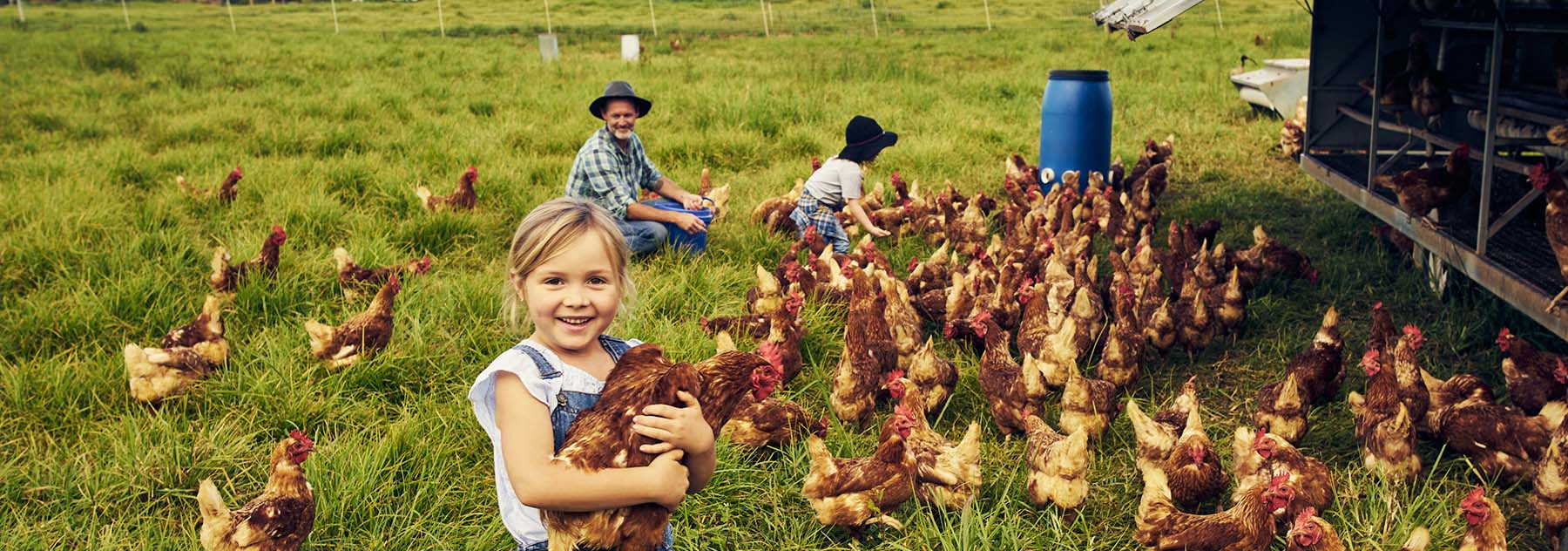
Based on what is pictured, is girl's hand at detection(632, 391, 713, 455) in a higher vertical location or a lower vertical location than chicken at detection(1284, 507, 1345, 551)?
higher

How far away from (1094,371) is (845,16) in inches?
676

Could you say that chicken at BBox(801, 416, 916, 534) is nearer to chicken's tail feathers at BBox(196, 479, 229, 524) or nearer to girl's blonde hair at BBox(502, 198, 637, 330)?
girl's blonde hair at BBox(502, 198, 637, 330)

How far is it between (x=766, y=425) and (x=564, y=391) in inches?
59.8

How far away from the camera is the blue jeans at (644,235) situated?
5.67 m

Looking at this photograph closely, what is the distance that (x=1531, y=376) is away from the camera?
3402 mm

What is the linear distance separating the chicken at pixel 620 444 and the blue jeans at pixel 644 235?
374 cm

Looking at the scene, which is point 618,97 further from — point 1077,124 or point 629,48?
point 629,48

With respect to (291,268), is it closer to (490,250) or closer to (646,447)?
(490,250)

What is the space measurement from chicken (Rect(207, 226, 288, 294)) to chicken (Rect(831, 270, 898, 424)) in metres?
2.88

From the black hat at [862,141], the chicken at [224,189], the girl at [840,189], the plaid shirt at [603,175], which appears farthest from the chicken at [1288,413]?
the chicken at [224,189]

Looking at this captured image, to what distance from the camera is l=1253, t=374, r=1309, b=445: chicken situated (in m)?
3.45

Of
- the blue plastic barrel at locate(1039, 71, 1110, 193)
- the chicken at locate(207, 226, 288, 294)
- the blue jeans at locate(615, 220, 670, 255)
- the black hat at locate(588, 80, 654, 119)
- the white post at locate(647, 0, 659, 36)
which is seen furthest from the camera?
the white post at locate(647, 0, 659, 36)

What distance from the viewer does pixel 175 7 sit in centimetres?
2544

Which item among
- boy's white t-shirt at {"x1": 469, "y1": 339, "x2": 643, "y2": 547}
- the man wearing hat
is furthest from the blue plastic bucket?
Result: boy's white t-shirt at {"x1": 469, "y1": 339, "x2": 643, "y2": 547}
